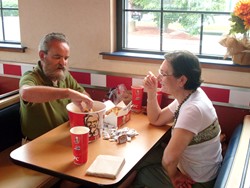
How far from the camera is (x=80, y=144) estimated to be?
4.91ft

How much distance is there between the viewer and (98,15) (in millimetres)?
2543

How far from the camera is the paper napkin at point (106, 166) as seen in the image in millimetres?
1430

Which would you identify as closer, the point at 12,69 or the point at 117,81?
the point at 117,81

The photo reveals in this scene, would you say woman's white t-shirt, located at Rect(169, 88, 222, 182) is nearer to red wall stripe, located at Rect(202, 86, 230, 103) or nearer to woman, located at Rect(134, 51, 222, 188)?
woman, located at Rect(134, 51, 222, 188)

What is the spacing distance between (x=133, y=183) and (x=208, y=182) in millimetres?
525

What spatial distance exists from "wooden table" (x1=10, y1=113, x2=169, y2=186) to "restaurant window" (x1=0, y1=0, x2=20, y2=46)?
4.79ft

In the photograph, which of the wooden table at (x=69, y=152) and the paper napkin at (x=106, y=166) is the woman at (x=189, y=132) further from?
the paper napkin at (x=106, y=166)

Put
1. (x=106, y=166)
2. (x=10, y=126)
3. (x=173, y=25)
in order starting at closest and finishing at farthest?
1. (x=106, y=166)
2. (x=10, y=126)
3. (x=173, y=25)

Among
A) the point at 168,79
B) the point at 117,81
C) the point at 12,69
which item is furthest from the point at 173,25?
the point at 12,69

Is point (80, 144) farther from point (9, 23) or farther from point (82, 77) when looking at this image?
point (9, 23)

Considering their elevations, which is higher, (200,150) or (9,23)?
(9,23)

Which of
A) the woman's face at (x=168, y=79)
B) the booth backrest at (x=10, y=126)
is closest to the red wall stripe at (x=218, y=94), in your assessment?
the woman's face at (x=168, y=79)

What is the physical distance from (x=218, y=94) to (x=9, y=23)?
199 cm

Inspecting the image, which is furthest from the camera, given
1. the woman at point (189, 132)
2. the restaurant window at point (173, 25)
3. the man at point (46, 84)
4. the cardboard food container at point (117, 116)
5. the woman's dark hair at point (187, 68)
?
the restaurant window at point (173, 25)
